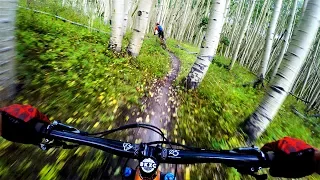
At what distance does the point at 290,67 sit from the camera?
396cm

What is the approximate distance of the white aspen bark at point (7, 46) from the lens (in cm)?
255

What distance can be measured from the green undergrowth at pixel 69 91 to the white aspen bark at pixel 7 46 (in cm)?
56

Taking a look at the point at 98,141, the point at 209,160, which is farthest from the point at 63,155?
the point at 209,160

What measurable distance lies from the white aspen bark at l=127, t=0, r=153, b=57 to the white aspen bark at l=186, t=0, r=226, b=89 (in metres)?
2.53

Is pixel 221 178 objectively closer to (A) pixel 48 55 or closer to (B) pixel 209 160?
(B) pixel 209 160

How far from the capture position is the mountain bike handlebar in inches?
54.4

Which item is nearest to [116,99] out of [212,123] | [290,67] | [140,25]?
[212,123]

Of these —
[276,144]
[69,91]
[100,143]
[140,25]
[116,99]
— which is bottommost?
[116,99]

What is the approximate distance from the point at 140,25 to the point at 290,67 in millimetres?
5718

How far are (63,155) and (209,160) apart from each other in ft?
7.04

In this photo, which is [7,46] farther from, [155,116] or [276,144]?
[276,144]

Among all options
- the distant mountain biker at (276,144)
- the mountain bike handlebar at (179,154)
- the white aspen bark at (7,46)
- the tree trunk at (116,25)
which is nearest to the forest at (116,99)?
the white aspen bark at (7,46)

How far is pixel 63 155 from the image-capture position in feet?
9.17

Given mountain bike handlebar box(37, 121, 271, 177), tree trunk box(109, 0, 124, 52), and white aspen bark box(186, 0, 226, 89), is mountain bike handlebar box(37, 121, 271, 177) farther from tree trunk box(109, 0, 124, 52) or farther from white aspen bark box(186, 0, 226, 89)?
tree trunk box(109, 0, 124, 52)
